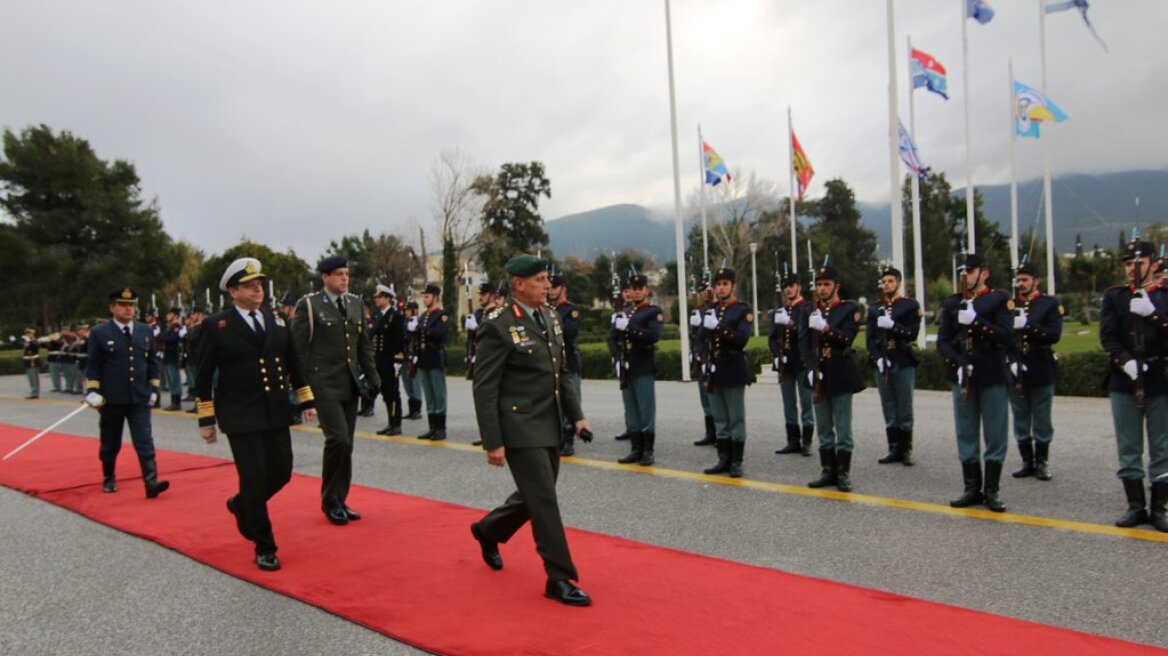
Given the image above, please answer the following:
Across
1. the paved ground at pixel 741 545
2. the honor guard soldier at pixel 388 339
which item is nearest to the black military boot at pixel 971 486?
the paved ground at pixel 741 545

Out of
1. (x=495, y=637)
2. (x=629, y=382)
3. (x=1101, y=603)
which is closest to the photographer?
(x=495, y=637)

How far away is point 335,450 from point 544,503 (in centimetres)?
245

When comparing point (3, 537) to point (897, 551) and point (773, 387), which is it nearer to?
point (897, 551)

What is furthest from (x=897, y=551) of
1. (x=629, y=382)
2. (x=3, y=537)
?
(x=3, y=537)

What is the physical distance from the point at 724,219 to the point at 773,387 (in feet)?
142

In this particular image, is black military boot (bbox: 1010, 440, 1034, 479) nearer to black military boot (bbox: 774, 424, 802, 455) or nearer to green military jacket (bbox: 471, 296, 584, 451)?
black military boot (bbox: 774, 424, 802, 455)

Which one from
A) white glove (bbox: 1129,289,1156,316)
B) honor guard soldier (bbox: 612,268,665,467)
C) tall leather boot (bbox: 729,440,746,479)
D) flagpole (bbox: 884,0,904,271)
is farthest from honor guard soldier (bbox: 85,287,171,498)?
flagpole (bbox: 884,0,904,271)

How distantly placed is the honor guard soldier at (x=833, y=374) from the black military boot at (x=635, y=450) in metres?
1.98

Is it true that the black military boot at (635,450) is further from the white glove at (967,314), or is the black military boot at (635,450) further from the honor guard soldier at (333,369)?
the white glove at (967,314)

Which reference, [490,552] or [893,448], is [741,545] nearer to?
[490,552]

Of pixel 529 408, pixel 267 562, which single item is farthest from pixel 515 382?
pixel 267 562

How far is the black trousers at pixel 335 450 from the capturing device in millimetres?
5953

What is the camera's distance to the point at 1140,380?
5301mm

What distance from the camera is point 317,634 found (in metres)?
3.85
